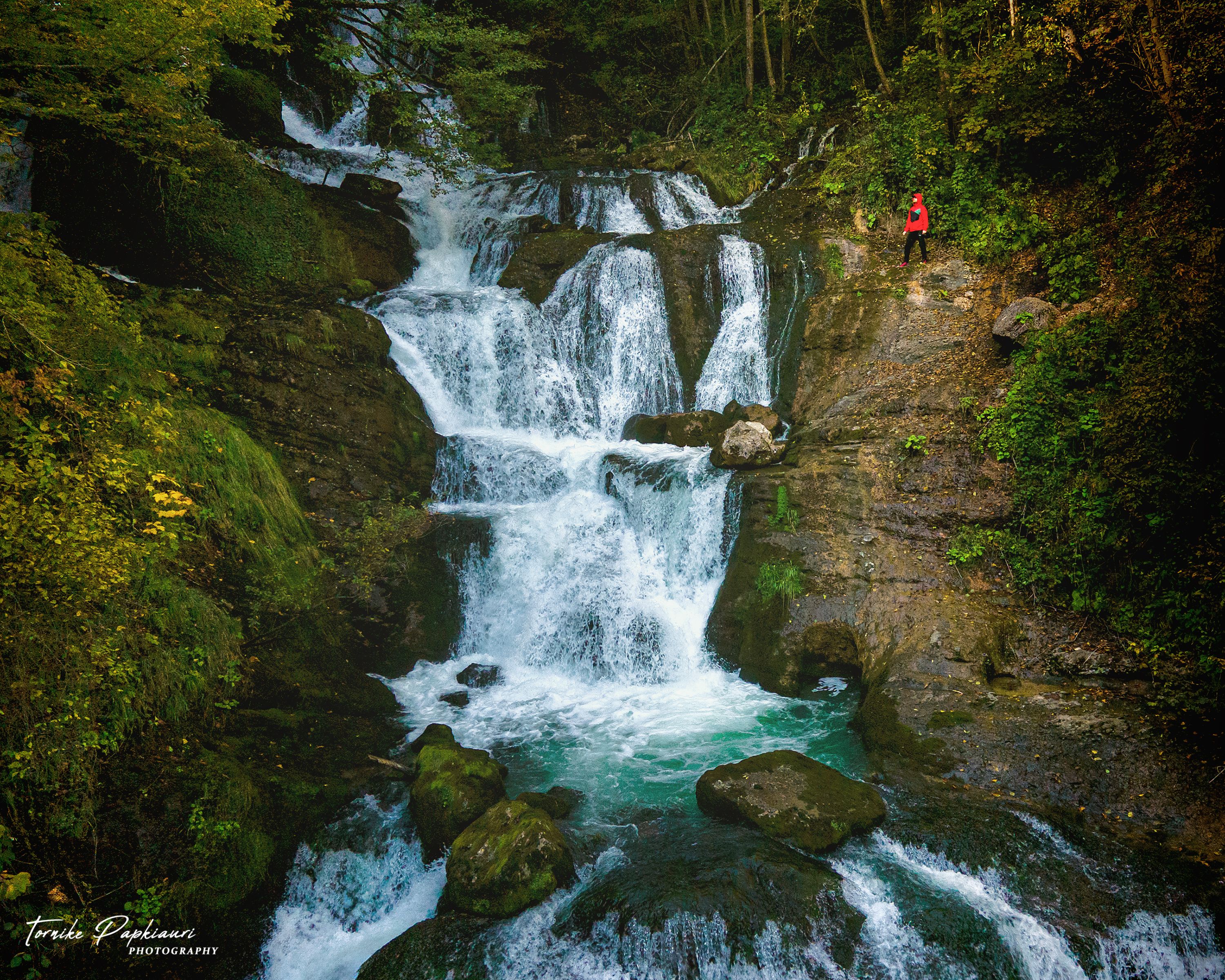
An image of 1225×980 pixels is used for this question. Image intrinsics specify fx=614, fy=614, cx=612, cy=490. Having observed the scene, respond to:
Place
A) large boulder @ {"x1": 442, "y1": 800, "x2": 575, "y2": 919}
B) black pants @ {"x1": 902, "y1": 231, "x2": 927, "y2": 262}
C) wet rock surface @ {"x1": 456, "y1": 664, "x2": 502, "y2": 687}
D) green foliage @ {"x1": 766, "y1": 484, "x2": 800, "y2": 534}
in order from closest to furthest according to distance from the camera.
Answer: large boulder @ {"x1": 442, "y1": 800, "x2": 575, "y2": 919}, green foliage @ {"x1": 766, "y1": 484, "x2": 800, "y2": 534}, wet rock surface @ {"x1": 456, "y1": 664, "x2": 502, "y2": 687}, black pants @ {"x1": 902, "y1": 231, "x2": 927, "y2": 262}

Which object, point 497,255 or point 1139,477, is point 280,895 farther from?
point 497,255

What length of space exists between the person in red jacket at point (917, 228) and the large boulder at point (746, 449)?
15.3 feet

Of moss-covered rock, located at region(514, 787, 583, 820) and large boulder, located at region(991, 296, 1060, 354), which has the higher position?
large boulder, located at region(991, 296, 1060, 354)

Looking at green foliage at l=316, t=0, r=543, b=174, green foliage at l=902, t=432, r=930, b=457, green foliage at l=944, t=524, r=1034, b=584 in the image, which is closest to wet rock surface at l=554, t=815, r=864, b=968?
green foliage at l=944, t=524, r=1034, b=584

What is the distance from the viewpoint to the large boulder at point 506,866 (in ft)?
17.0

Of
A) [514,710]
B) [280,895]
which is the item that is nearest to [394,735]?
[514,710]

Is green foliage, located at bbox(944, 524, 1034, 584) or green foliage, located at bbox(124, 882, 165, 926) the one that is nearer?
green foliage, located at bbox(124, 882, 165, 926)

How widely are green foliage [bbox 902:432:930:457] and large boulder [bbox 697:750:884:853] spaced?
4725 mm

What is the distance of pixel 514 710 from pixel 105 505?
561 centimetres

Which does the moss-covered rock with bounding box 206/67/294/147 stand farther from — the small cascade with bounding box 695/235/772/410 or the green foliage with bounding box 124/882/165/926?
the green foliage with bounding box 124/882/165/926

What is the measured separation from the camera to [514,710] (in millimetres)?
8977

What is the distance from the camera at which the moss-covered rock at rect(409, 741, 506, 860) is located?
605 centimetres

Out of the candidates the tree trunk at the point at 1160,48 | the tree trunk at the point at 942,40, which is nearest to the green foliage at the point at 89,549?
the tree trunk at the point at 1160,48

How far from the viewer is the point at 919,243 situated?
39.7ft
